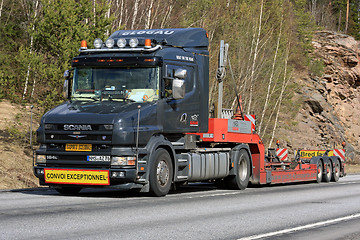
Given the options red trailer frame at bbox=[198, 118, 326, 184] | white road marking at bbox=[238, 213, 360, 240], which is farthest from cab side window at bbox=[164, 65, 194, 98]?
white road marking at bbox=[238, 213, 360, 240]

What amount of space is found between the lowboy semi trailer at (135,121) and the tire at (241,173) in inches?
30.2

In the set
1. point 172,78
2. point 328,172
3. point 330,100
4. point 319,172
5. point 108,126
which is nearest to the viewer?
point 108,126

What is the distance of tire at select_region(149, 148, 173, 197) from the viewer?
14062 mm

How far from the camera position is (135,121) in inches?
532

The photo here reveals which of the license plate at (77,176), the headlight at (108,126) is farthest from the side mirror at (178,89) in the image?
the license plate at (77,176)

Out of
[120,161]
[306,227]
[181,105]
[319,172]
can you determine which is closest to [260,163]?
[319,172]

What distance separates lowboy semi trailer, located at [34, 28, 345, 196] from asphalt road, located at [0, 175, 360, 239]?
61 cm

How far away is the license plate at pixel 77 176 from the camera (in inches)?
523

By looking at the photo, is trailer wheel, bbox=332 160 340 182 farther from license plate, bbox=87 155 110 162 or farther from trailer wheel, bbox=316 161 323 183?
license plate, bbox=87 155 110 162

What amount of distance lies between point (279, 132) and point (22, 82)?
30271 mm

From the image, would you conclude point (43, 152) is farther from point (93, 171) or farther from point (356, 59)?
point (356, 59)

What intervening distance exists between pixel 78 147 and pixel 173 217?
11.9 feet

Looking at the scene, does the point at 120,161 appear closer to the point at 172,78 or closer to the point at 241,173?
the point at 172,78

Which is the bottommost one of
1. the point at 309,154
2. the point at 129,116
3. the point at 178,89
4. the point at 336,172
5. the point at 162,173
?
the point at 336,172
